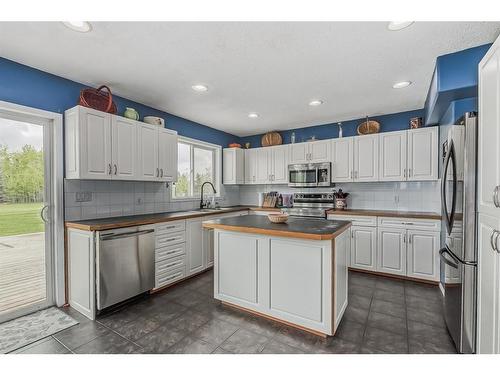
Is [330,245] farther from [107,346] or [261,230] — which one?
[107,346]

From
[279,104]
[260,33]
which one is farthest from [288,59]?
[279,104]

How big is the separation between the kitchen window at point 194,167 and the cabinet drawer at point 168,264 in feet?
3.84

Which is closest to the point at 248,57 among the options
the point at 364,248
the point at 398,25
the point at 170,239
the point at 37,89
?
the point at 398,25

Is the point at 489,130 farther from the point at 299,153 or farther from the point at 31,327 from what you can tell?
the point at 31,327

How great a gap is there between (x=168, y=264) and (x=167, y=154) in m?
1.55

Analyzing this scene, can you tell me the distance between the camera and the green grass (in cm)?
235

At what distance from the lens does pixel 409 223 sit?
3357mm

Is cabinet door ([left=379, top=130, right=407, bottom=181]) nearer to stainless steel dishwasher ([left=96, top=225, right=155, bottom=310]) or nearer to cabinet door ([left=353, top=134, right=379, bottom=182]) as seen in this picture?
cabinet door ([left=353, top=134, right=379, bottom=182])

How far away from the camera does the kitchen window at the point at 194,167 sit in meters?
4.28

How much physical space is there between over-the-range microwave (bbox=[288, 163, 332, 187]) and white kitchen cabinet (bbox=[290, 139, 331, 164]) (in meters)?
0.11

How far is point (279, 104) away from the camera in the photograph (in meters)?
3.57

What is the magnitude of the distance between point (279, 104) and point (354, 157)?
62.3 inches

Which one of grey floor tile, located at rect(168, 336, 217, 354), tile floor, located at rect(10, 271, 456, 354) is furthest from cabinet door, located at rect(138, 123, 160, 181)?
grey floor tile, located at rect(168, 336, 217, 354)
